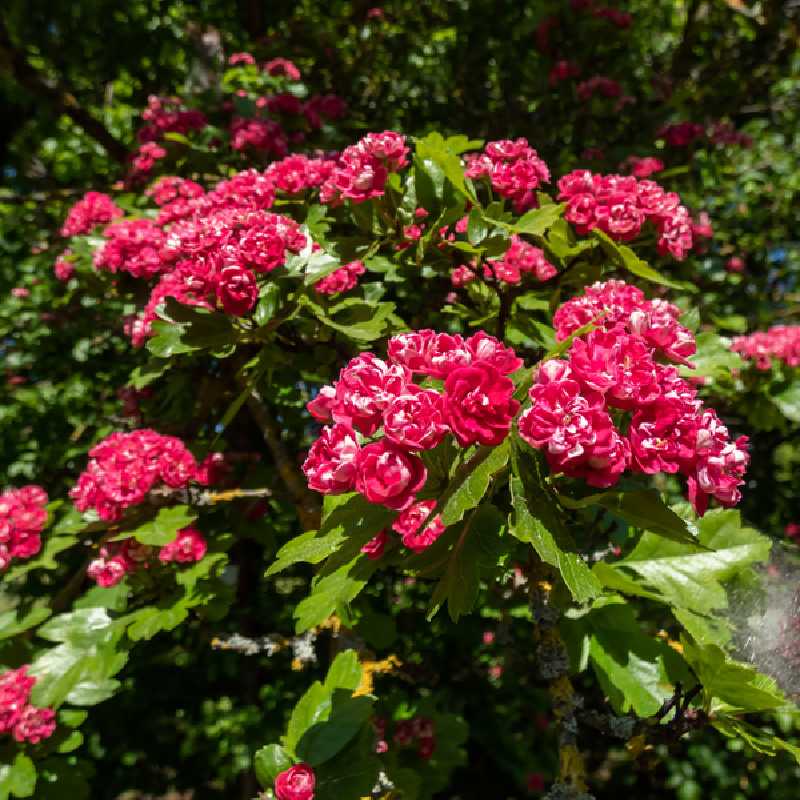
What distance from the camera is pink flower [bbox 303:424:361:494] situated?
1.00m

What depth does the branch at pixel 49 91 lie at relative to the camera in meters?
3.54

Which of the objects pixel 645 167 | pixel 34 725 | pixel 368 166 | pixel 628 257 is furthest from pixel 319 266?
pixel 645 167

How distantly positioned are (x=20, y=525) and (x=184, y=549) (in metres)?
0.63

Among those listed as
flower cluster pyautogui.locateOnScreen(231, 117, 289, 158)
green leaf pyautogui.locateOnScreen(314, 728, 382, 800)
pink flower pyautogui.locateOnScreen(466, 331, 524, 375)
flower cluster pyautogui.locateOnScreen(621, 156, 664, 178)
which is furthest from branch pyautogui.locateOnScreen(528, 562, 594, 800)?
flower cluster pyautogui.locateOnScreen(231, 117, 289, 158)

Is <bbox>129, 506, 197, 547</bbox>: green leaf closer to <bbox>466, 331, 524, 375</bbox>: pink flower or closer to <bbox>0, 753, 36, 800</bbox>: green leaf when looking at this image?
<bbox>0, 753, 36, 800</bbox>: green leaf

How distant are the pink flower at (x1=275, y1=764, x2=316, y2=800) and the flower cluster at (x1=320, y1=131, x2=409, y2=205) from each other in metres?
1.34

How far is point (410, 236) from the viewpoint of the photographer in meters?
1.77

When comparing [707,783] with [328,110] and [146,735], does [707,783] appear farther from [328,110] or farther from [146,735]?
[328,110]

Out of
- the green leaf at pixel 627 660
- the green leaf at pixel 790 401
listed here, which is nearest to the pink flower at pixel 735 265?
the green leaf at pixel 790 401

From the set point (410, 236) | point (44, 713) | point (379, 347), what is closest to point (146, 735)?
point (44, 713)

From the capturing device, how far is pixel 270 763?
1.50 meters

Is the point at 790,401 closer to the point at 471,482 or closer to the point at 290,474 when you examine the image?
→ the point at 290,474

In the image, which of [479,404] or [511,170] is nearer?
[479,404]

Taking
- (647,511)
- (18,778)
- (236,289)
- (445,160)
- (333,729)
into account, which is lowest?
(18,778)
